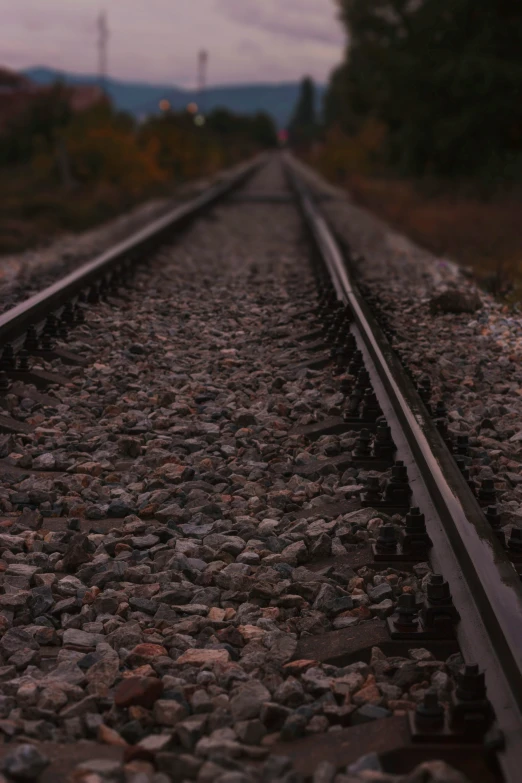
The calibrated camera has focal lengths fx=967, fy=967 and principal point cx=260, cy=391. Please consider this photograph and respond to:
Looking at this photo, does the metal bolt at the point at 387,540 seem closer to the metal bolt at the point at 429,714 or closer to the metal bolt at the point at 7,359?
the metal bolt at the point at 429,714

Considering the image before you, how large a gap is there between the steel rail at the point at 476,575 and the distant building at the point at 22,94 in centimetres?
2376

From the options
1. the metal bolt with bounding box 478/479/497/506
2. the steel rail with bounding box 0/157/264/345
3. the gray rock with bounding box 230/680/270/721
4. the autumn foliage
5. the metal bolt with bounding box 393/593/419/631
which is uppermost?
the autumn foliage

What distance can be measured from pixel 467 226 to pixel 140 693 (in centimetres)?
1330

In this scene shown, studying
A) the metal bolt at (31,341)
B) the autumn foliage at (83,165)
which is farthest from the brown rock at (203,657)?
the autumn foliage at (83,165)

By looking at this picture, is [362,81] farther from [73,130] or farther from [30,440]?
[30,440]

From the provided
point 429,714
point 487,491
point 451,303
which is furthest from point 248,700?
point 451,303

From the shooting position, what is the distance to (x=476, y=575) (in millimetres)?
2439

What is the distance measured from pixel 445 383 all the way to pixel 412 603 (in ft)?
9.24

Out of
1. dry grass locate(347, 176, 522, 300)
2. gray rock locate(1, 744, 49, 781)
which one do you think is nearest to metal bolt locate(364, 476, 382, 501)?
gray rock locate(1, 744, 49, 781)

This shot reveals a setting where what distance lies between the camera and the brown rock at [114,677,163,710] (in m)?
2.24

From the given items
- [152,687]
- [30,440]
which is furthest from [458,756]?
[30,440]

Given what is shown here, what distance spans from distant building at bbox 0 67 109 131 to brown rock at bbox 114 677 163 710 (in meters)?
24.9

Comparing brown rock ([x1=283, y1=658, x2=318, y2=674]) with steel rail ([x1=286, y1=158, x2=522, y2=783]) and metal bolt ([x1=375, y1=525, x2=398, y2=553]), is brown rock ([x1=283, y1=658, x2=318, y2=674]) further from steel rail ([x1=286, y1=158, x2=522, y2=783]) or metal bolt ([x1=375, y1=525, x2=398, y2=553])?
metal bolt ([x1=375, y1=525, x2=398, y2=553])

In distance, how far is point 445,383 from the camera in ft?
17.0
